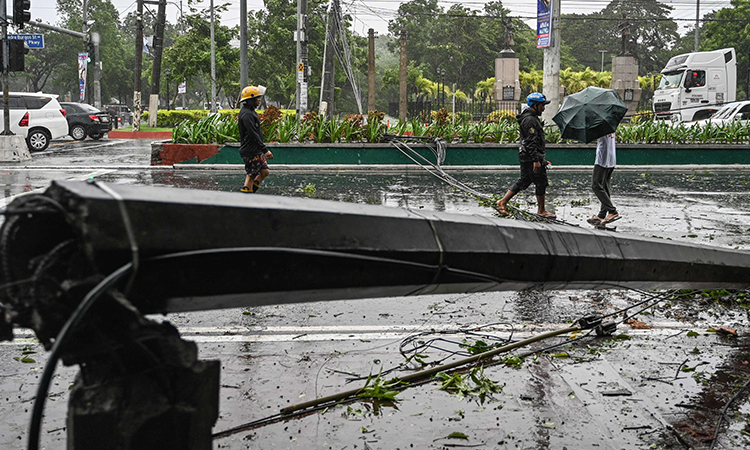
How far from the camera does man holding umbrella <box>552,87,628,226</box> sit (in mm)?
10141

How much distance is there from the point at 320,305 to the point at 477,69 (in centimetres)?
7388

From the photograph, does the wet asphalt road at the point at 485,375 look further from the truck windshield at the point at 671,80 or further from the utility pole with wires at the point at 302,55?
the truck windshield at the point at 671,80

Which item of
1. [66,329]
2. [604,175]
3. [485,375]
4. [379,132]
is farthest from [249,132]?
[66,329]

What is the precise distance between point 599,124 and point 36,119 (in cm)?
2193

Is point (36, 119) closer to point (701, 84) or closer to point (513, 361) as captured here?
point (513, 361)

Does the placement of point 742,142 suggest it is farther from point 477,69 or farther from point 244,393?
point 477,69

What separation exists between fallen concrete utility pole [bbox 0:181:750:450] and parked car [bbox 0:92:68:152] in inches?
1003

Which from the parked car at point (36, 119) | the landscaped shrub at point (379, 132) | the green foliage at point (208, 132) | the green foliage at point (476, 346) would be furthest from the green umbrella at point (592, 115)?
the parked car at point (36, 119)

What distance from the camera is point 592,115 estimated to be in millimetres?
10203

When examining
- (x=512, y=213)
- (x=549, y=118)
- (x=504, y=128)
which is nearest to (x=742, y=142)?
(x=549, y=118)

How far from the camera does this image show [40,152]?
2464 centimetres

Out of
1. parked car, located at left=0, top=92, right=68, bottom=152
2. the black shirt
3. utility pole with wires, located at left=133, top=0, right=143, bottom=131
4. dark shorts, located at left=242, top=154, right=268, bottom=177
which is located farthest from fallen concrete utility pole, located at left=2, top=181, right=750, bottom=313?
utility pole with wires, located at left=133, top=0, right=143, bottom=131

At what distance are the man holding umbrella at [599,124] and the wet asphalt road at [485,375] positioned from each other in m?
4.06

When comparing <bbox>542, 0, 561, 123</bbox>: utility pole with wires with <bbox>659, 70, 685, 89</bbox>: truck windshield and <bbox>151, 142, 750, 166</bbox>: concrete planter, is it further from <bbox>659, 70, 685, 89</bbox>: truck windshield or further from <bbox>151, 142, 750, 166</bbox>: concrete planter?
<bbox>659, 70, 685, 89</bbox>: truck windshield
